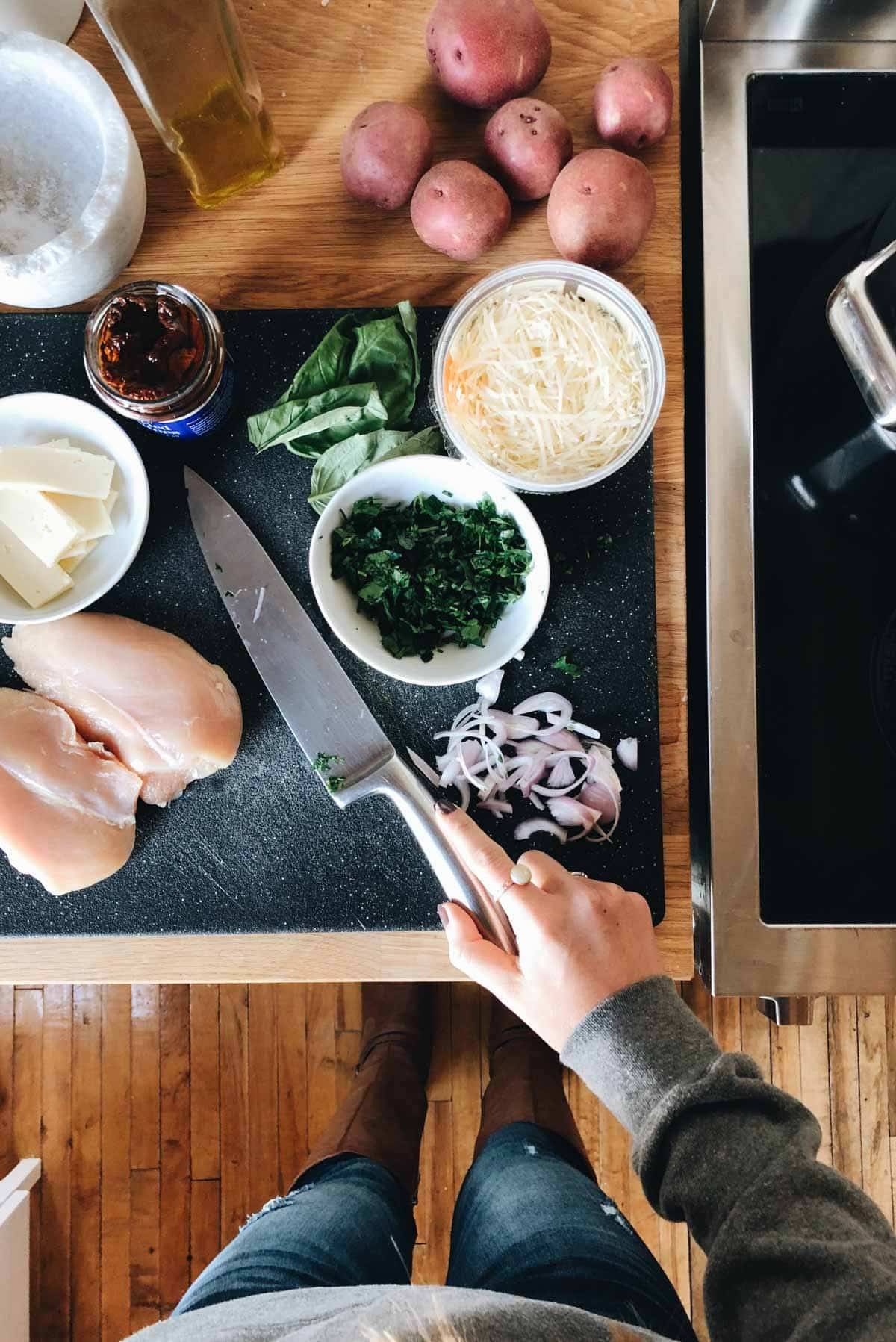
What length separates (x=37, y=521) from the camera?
91cm

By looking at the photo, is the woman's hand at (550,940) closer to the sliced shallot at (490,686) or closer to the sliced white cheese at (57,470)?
the sliced shallot at (490,686)

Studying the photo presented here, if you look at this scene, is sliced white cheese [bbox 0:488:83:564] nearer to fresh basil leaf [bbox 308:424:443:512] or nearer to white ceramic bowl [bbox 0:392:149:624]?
white ceramic bowl [bbox 0:392:149:624]

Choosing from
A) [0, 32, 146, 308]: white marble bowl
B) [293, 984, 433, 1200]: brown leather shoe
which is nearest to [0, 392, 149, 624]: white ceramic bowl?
[0, 32, 146, 308]: white marble bowl

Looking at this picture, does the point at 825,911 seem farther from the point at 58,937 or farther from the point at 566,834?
the point at 58,937

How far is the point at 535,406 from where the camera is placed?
93 cm

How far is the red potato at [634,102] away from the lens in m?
0.94

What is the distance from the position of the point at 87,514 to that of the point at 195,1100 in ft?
3.53

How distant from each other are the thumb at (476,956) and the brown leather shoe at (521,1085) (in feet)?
1.66

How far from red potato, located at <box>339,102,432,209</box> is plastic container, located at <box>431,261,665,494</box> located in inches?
5.5

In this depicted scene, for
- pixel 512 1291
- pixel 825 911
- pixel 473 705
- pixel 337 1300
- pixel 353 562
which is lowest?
pixel 512 1291

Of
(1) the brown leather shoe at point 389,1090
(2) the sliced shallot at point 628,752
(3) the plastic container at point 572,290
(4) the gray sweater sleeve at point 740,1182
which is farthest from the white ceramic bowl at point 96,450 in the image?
(1) the brown leather shoe at point 389,1090

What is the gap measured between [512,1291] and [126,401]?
1009mm

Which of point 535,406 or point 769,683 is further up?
point 535,406

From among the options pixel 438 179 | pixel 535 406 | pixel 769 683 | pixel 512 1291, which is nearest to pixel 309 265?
pixel 438 179
